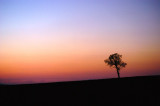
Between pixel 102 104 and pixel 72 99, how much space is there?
1.80 metres

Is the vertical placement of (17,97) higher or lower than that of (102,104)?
higher

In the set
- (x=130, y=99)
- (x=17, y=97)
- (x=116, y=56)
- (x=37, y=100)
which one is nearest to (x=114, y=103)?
(x=130, y=99)

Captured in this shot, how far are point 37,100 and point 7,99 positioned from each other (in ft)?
5.81

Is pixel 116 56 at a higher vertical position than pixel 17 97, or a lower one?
higher

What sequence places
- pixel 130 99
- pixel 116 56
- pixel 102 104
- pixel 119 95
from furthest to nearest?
pixel 116 56, pixel 119 95, pixel 130 99, pixel 102 104

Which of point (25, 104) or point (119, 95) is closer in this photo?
point (25, 104)

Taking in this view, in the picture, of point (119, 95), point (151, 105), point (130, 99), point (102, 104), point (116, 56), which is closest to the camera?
point (151, 105)

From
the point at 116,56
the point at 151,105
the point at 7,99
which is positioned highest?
the point at 116,56

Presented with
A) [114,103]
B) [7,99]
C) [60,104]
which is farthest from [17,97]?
[114,103]

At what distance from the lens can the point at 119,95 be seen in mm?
7891

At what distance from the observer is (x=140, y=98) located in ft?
23.8

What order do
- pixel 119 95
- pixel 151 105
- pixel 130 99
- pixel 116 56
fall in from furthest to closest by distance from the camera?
pixel 116 56 → pixel 119 95 → pixel 130 99 → pixel 151 105

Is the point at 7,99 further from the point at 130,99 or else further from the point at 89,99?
the point at 130,99

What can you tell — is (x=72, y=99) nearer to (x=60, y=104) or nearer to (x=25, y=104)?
(x=60, y=104)
